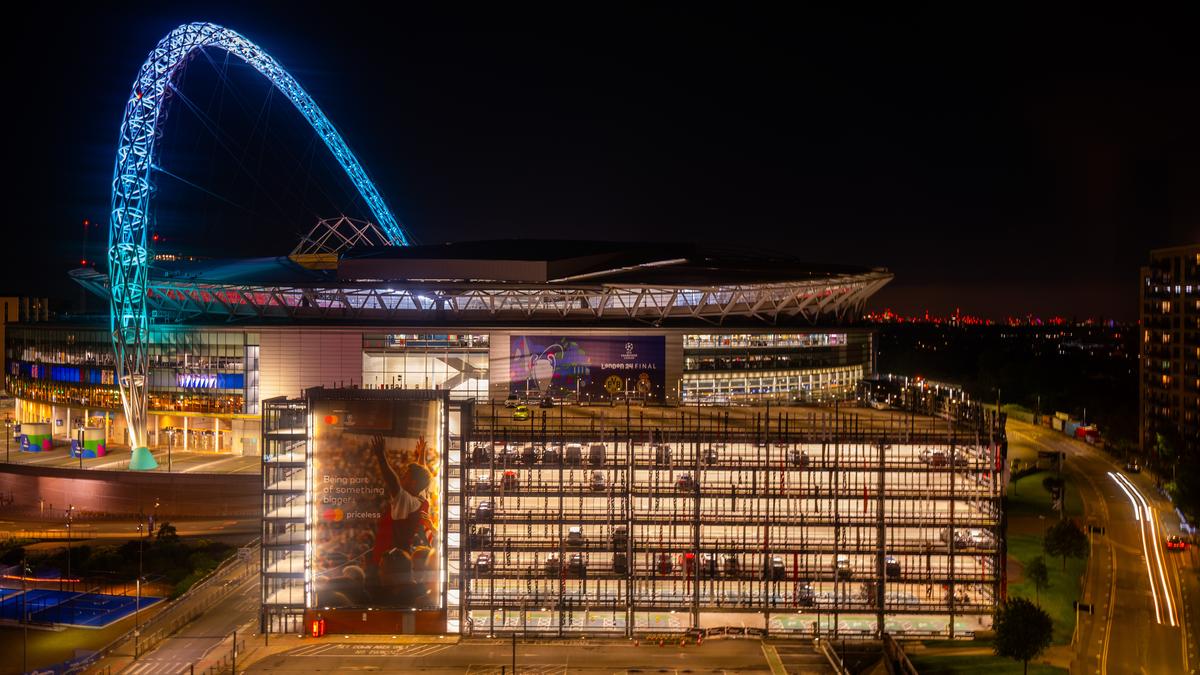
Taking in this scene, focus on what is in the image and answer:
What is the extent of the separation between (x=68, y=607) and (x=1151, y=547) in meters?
57.6

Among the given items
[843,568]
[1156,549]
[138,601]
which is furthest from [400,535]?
[1156,549]

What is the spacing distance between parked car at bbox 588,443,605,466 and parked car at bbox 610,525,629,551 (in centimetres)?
302

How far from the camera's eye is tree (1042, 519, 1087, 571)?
157 ft

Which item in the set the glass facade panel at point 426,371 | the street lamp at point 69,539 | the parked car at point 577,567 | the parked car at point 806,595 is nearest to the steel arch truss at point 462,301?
the glass facade panel at point 426,371

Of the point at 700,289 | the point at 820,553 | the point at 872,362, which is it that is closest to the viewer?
the point at 820,553

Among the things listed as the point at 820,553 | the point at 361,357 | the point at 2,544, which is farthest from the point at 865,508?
the point at 2,544

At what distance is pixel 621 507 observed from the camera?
40.7 meters

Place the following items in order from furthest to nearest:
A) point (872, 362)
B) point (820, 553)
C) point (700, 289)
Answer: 1. point (872, 362)
2. point (700, 289)
3. point (820, 553)

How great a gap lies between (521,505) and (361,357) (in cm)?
3063

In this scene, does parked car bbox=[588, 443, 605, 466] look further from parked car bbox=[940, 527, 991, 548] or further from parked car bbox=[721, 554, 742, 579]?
parked car bbox=[940, 527, 991, 548]

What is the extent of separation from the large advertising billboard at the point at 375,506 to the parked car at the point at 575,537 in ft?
18.1

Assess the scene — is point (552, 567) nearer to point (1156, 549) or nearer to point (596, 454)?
point (596, 454)

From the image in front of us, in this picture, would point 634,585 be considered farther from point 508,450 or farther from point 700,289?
point 700,289

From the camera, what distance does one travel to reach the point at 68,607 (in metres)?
43.5
